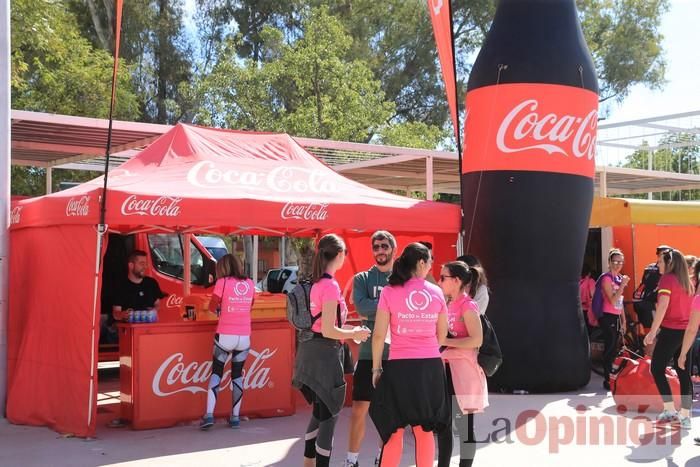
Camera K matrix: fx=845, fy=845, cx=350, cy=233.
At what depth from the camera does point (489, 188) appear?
10.2 m

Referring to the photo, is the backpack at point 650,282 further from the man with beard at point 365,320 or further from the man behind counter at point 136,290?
the man behind counter at point 136,290

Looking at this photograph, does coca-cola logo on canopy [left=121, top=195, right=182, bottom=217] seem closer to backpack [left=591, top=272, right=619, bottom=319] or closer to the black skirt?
the black skirt

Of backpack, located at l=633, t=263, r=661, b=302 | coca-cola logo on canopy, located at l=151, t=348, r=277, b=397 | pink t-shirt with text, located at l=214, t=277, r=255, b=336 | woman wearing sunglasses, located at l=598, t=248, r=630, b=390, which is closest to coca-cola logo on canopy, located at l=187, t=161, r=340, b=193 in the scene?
pink t-shirt with text, located at l=214, t=277, r=255, b=336

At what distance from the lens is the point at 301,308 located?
5.93 m

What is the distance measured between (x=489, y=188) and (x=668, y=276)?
2.76 metres

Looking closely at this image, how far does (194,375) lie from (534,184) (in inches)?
178

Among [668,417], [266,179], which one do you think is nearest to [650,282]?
[668,417]

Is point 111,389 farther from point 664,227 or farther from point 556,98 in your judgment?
point 664,227

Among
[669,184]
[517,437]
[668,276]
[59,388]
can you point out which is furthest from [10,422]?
[669,184]

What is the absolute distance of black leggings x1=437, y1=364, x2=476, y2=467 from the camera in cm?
544

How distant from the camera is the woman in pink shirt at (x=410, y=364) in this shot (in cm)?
498

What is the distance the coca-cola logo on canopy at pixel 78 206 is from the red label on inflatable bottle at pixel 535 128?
15.8ft

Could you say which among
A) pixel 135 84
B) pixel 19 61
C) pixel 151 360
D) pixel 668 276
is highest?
pixel 135 84

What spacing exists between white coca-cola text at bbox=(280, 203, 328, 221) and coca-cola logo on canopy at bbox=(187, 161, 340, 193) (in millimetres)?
411
